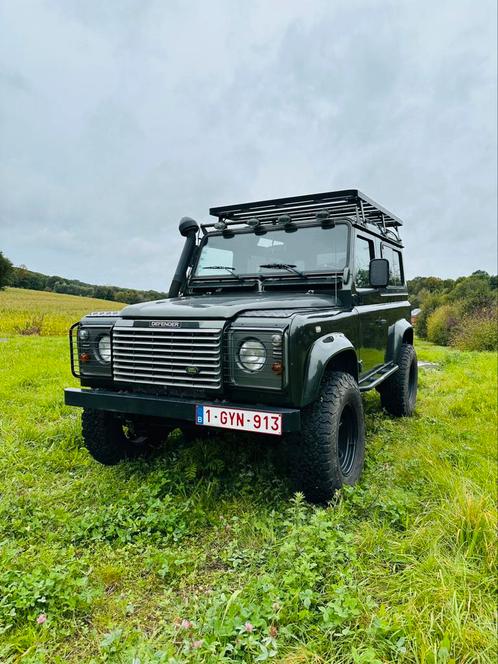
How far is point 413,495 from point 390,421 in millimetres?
1915

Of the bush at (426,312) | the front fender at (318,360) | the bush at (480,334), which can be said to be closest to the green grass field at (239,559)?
the front fender at (318,360)

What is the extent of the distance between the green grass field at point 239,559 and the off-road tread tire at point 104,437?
14 cm

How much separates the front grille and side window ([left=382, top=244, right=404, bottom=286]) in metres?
2.76

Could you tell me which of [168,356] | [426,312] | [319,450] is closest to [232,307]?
[168,356]

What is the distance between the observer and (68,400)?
3.09 metres

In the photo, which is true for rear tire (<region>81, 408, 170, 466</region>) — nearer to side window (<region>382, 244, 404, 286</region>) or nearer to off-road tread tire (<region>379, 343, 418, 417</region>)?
off-road tread tire (<region>379, 343, 418, 417</region>)

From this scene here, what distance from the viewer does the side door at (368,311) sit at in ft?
12.4

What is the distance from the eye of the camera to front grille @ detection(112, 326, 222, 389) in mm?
2656

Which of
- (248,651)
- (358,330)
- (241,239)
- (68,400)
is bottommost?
(248,651)

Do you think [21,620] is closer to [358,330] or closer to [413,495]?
[413,495]

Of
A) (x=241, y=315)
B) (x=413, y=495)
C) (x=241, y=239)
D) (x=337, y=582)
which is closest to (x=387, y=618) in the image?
(x=337, y=582)

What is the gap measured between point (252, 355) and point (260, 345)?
3.1 inches

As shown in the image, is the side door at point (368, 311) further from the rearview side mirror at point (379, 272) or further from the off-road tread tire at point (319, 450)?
the off-road tread tire at point (319, 450)

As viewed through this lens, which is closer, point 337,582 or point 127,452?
point 337,582
